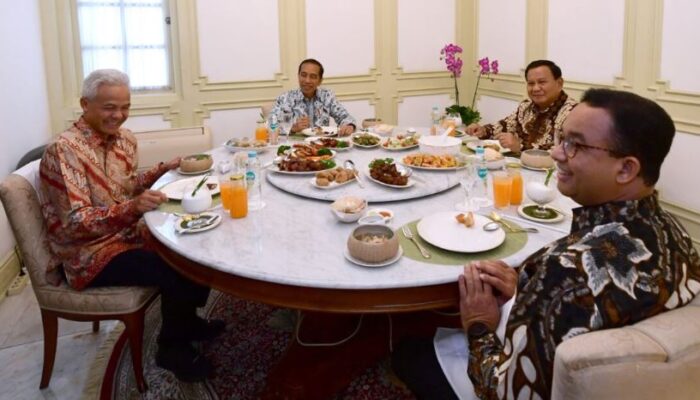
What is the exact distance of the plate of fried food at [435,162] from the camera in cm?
221

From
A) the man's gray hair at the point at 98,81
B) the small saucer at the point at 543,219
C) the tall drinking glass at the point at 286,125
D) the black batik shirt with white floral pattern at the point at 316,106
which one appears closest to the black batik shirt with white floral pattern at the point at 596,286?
the small saucer at the point at 543,219

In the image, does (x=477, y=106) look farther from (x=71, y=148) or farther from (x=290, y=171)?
(x=71, y=148)

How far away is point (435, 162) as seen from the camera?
226 cm

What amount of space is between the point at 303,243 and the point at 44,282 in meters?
1.01

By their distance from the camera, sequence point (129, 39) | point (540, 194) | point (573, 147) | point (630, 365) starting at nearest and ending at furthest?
point (630, 365), point (573, 147), point (540, 194), point (129, 39)

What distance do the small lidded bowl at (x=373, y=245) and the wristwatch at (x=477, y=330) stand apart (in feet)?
Answer: 0.92

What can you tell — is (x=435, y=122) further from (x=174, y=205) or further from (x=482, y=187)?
(x=174, y=205)

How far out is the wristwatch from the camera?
1213 mm

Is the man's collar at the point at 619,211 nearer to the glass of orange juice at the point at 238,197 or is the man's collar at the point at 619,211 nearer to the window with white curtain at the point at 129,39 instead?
the glass of orange juice at the point at 238,197

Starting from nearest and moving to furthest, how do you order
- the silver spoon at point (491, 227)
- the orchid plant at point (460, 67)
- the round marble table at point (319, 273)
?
1. the round marble table at point (319, 273)
2. the silver spoon at point (491, 227)
3. the orchid plant at point (460, 67)

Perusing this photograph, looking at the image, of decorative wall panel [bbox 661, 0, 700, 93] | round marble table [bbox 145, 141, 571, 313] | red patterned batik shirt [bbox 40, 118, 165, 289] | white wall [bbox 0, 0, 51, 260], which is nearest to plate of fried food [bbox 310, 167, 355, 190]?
round marble table [bbox 145, 141, 571, 313]

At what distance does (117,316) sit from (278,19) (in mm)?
3450

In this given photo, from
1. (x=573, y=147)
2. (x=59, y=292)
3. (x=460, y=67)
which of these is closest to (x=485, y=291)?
(x=573, y=147)

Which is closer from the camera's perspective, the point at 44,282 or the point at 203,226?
the point at 203,226
